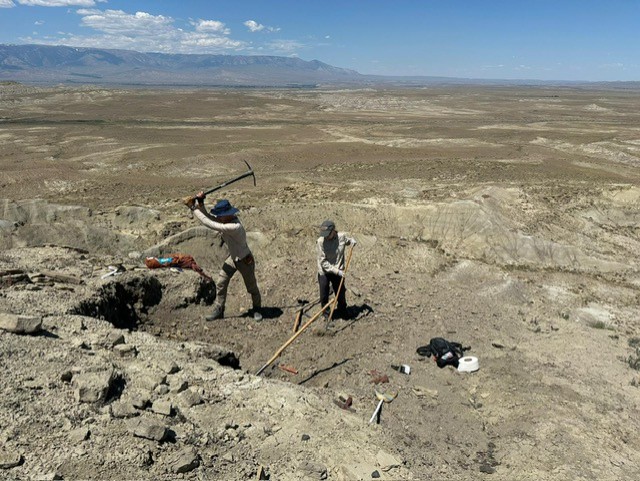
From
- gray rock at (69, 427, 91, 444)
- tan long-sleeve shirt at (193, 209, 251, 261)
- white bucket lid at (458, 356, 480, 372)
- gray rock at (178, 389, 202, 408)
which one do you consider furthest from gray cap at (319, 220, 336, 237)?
gray rock at (69, 427, 91, 444)

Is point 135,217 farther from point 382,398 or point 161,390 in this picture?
point 382,398

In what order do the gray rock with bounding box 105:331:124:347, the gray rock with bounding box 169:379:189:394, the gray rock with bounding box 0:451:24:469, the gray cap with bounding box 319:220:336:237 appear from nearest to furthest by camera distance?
the gray rock with bounding box 0:451:24:469
the gray rock with bounding box 169:379:189:394
the gray rock with bounding box 105:331:124:347
the gray cap with bounding box 319:220:336:237

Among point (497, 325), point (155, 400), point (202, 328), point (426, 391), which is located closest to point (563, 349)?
point (497, 325)

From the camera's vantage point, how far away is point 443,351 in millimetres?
6895

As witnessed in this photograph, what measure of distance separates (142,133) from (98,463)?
33611 millimetres

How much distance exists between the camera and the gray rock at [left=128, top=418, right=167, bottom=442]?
12.7 feet

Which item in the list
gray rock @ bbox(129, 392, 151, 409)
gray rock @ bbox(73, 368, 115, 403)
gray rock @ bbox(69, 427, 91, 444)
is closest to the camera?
gray rock @ bbox(69, 427, 91, 444)

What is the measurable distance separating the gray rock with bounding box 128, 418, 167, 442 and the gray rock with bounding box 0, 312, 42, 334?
1749 millimetres

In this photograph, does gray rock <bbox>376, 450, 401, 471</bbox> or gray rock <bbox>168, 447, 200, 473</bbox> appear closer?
gray rock <bbox>168, 447, 200, 473</bbox>

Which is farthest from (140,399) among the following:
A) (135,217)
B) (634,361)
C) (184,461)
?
(135,217)

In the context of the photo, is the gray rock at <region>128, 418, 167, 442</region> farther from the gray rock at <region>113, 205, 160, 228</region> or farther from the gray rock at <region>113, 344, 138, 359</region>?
the gray rock at <region>113, 205, 160, 228</region>

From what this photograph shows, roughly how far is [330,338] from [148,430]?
12.4ft

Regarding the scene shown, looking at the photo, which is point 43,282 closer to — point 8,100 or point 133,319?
point 133,319

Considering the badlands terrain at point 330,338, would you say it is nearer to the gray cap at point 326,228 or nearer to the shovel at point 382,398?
the shovel at point 382,398
